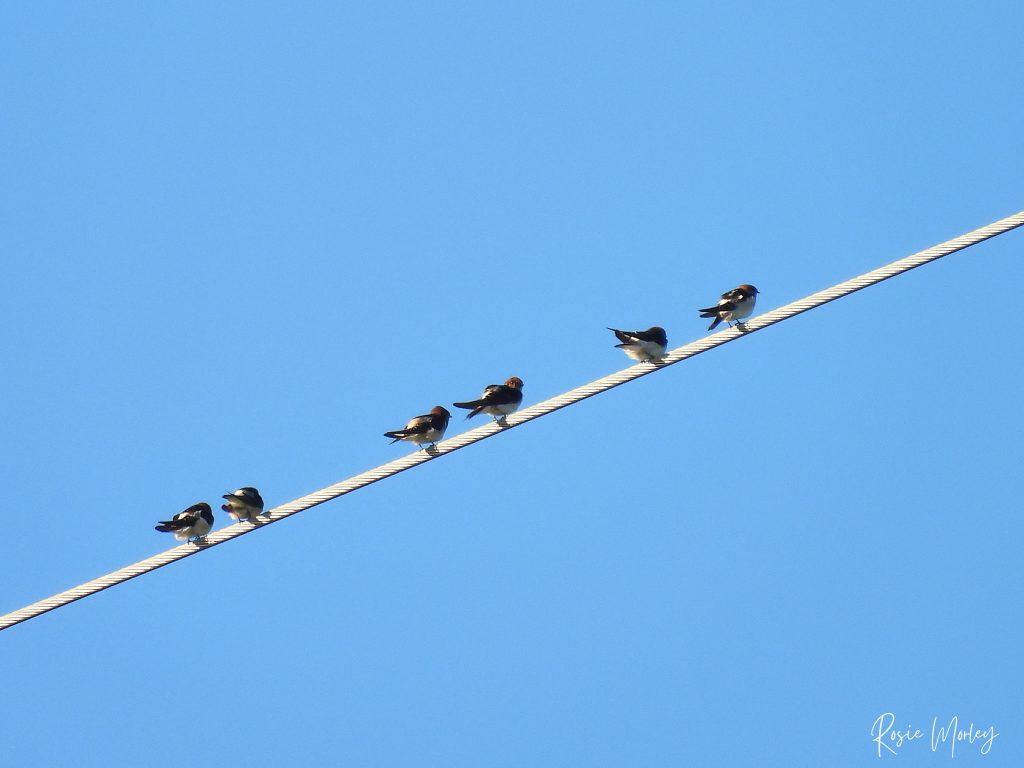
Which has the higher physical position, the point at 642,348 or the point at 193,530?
the point at 642,348

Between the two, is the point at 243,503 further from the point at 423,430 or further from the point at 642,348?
the point at 642,348

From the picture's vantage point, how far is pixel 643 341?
14.5 meters

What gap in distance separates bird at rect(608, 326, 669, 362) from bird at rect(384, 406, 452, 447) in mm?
1752

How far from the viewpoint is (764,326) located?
10453 millimetres

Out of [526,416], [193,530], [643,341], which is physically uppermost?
[643,341]

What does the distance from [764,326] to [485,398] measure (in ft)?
12.9

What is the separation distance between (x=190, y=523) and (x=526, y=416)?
15.8ft

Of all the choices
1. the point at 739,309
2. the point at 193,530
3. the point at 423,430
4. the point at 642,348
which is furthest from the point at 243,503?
the point at 739,309

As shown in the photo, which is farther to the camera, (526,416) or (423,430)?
(423,430)

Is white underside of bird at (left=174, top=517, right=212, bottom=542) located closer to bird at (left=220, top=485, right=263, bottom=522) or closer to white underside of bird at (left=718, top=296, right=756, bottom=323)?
Answer: bird at (left=220, top=485, right=263, bottom=522)

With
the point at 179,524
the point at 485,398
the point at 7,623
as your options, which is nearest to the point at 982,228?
the point at 485,398

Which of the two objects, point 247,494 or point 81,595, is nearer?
point 81,595

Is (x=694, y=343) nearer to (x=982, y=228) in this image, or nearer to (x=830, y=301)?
(x=830, y=301)

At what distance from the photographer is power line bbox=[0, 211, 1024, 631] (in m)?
9.67
